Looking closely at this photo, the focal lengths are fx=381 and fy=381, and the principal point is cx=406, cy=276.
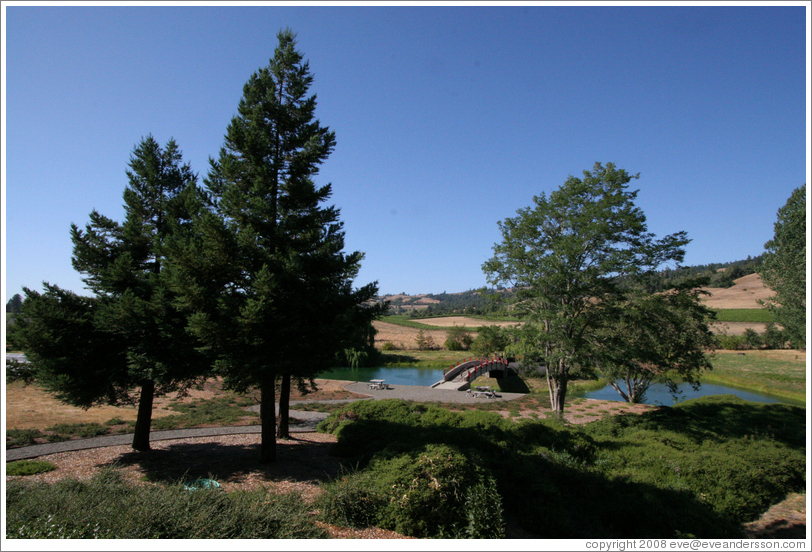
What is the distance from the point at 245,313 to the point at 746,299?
97357mm

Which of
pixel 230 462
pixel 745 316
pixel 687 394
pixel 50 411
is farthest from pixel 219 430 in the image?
pixel 745 316

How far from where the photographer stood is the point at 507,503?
812 centimetres

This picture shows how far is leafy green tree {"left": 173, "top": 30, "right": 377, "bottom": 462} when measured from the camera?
30.7 ft

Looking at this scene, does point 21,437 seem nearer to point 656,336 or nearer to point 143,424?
point 143,424

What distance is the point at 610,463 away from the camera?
1136 cm

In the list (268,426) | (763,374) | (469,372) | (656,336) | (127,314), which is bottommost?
(763,374)

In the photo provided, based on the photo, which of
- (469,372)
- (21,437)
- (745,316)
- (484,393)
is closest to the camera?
(21,437)

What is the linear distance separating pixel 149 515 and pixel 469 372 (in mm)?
27731

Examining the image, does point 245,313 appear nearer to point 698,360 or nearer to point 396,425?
point 396,425

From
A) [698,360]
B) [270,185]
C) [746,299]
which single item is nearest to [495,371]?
[698,360]

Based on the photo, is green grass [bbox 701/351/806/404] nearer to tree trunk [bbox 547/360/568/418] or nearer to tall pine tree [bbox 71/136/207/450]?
tree trunk [bbox 547/360/568/418]

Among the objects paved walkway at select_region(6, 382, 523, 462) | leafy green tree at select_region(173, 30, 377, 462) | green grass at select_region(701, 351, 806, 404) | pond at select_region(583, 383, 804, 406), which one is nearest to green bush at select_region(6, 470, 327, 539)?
leafy green tree at select_region(173, 30, 377, 462)

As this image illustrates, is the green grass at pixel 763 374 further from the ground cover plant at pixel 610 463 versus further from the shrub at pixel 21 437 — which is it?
the shrub at pixel 21 437

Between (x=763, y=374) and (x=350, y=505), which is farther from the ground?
(x=350, y=505)
